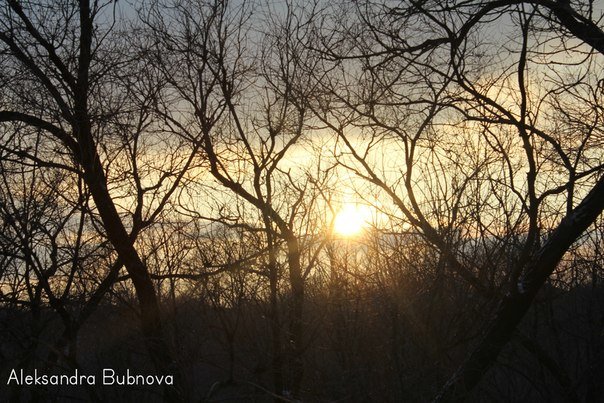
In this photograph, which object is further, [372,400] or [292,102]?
[292,102]

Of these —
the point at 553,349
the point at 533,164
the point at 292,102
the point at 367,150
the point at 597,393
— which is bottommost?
the point at 597,393

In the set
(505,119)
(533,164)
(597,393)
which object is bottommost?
(597,393)

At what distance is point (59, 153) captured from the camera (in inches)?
358

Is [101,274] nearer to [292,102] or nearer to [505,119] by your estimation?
[292,102]

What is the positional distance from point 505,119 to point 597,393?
442 centimetres

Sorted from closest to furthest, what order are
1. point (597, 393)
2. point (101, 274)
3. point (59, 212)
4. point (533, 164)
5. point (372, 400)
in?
point (372, 400), point (533, 164), point (59, 212), point (597, 393), point (101, 274)

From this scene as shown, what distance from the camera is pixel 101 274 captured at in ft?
33.9

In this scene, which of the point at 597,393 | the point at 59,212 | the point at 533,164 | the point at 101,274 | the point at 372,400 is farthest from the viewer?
the point at 101,274

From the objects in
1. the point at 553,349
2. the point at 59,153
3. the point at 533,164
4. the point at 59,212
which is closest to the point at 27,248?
the point at 59,212

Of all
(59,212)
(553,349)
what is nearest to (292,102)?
(59,212)

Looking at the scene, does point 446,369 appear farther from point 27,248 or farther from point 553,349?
point 27,248

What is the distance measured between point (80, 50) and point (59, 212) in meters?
2.23

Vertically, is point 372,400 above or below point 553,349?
below

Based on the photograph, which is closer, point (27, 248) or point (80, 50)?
point (27, 248)
